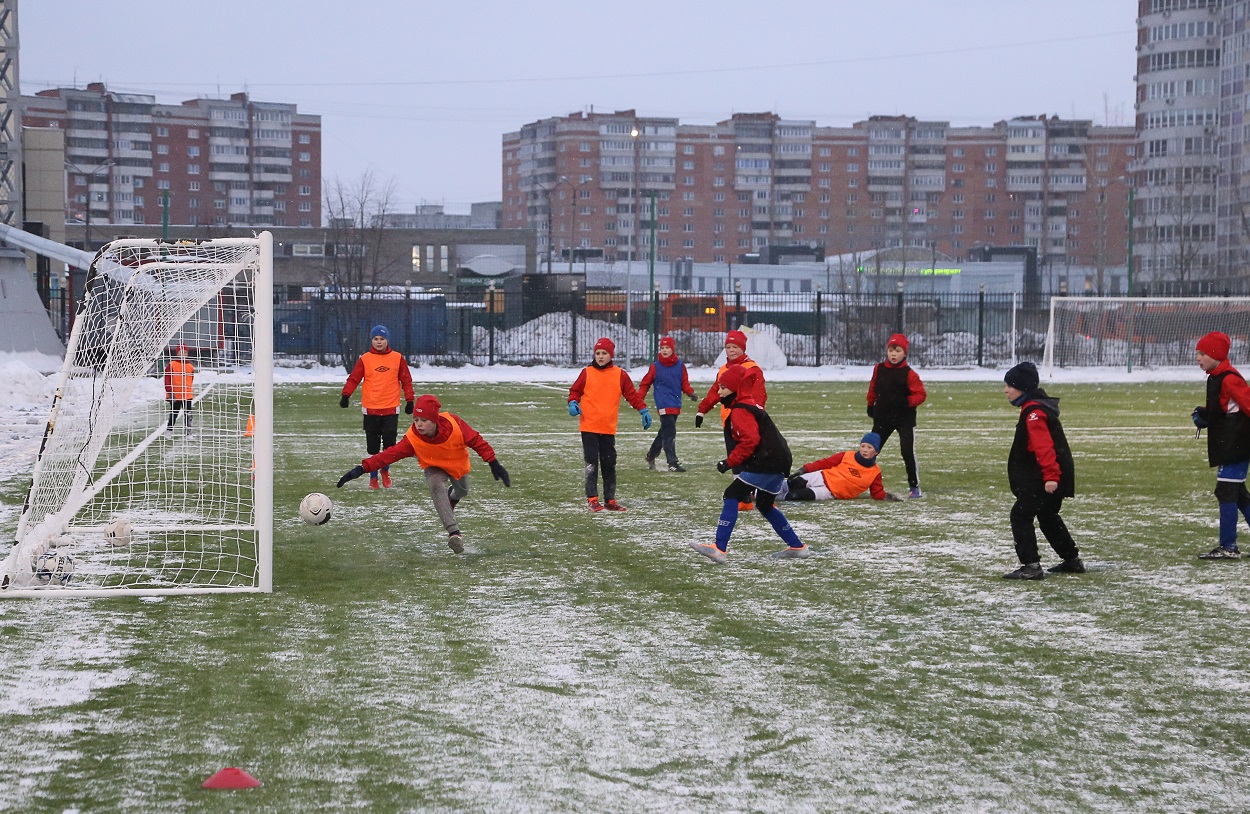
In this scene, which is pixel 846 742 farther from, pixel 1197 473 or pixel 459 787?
pixel 1197 473

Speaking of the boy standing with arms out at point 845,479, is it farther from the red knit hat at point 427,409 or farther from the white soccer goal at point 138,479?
the white soccer goal at point 138,479

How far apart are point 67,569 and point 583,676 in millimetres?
4097

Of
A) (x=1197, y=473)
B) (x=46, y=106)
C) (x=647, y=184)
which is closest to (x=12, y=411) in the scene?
(x=1197, y=473)

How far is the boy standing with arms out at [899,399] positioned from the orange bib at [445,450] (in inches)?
189

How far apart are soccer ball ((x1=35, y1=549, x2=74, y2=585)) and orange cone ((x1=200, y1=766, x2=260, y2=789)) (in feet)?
13.8

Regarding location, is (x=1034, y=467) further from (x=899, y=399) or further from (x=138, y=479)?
(x=138, y=479)

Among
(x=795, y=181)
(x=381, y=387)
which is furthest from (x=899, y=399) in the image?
(x=795, y=181)

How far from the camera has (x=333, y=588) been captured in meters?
8.52

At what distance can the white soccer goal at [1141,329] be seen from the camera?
41.5m

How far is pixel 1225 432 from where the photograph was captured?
30.8ft

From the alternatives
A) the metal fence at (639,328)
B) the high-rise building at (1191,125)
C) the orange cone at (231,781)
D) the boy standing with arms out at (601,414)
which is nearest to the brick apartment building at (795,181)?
the high-rise building at (1191,125)

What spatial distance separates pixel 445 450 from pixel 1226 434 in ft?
18.6

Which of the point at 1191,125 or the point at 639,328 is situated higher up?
the point at 1191,125

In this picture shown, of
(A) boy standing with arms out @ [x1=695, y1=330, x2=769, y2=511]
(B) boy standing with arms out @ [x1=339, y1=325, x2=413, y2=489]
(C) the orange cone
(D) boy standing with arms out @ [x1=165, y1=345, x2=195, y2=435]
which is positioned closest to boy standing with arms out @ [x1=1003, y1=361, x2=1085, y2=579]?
(A) boy standing with arms out @ [x1=695, y1=330, x2=769, y2=511]
